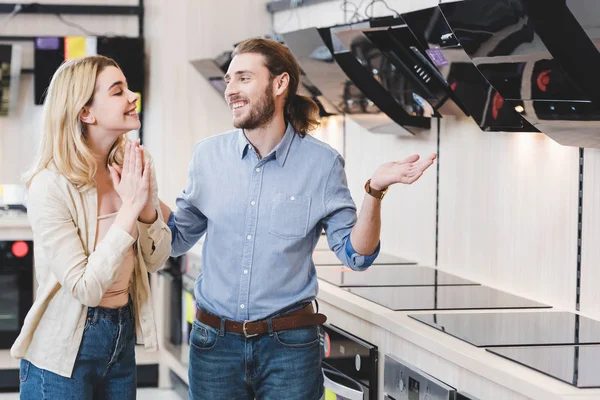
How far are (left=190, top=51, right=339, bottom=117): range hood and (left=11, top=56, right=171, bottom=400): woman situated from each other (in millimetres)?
1889

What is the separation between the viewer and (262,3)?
5.30m

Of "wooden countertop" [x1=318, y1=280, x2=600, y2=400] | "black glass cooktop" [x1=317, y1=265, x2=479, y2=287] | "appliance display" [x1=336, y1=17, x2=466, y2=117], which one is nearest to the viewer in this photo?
"wooden countertop" [x1=318, y1=280, x2=600, y2=400]

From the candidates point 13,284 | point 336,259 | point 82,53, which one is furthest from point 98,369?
point 82,53

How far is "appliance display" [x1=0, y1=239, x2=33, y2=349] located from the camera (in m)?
5.07

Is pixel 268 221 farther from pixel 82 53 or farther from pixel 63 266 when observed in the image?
pixel 82 53

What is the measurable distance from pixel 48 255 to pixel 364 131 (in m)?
2.28

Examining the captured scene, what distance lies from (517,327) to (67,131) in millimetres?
1290

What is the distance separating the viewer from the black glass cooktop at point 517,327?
95.6 inches

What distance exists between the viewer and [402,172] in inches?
84.4

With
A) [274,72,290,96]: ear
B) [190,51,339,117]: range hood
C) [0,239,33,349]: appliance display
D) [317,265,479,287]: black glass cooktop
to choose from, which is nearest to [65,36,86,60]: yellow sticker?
[190,51,339,117]: range hood

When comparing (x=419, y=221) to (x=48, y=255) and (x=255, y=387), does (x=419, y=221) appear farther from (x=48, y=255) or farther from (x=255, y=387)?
(x=48, y=255)

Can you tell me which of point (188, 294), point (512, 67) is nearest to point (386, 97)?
point (512, 67)

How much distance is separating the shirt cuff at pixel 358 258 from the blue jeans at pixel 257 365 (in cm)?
20

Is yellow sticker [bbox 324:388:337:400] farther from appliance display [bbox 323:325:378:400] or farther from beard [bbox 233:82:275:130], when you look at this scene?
beard [bbox 233:82:275:130]
